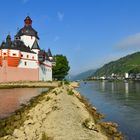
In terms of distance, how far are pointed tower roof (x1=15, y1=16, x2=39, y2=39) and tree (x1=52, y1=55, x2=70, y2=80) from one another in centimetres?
1662

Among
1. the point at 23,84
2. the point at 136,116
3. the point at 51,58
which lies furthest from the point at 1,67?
the point at 136,116

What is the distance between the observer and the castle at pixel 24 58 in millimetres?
80438

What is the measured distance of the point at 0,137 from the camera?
16.2m

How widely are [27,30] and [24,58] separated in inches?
618

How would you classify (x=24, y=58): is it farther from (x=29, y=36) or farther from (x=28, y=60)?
(x=29, y=36)

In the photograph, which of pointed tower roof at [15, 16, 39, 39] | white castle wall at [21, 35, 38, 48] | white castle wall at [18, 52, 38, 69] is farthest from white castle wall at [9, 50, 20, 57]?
pointed tower roof at [15, 16, 39, 39]

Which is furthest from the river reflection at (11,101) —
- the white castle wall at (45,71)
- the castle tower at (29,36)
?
the castle tower at (29,36)

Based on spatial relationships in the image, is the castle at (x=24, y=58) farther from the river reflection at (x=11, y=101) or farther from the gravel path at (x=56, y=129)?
the gravel path at (x=56, y=129)

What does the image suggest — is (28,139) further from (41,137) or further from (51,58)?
(51,58)

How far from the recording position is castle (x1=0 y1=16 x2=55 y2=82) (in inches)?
3167

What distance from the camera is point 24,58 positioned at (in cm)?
8450

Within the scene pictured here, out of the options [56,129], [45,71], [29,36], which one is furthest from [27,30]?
[56,129]

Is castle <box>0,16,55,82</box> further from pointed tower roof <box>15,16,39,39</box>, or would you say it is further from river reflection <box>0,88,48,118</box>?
river reflection <box>0,88,48,118</box>

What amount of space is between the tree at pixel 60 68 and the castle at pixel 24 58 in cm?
1098
